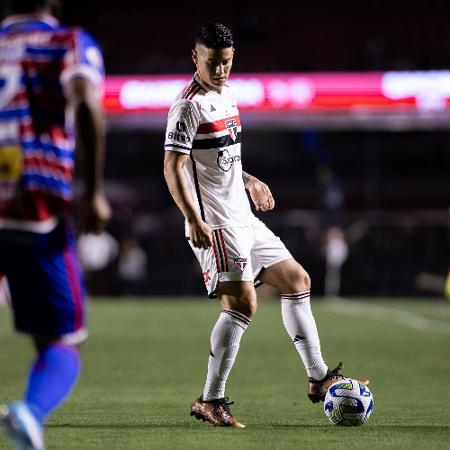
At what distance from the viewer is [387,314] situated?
17188 millimetres

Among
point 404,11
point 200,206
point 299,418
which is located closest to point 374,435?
point 299,418

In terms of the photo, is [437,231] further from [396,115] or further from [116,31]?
[116,31]

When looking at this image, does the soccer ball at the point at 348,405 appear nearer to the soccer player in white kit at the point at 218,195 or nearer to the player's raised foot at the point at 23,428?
the soccer player in white kit at the point at 218,195

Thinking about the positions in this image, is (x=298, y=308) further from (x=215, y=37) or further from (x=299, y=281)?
(x=215, y=37)

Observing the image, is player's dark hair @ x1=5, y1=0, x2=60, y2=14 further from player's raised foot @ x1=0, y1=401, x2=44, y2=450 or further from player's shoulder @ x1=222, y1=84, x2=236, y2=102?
player's shoulder @ x1=222, y1=84, x2=236, y2=102

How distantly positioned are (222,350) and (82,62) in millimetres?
2437

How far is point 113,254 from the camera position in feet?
77.5

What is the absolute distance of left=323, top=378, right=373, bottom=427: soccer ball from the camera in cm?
593

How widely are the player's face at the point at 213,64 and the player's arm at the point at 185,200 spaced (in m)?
0.51

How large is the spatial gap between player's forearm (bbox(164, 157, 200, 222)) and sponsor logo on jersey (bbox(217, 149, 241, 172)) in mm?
336

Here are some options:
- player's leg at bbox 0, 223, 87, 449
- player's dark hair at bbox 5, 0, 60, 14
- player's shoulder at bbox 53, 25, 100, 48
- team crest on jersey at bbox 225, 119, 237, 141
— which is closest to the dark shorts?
player's leg at bbox 0, 223, 87, 449

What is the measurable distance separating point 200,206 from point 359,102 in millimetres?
16556

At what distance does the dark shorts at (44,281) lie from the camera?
159 inches

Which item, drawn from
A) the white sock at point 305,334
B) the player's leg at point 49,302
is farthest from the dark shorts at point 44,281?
the white sock at point 305,334
